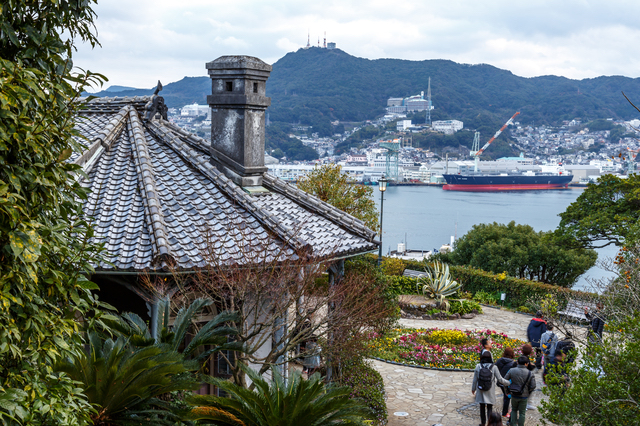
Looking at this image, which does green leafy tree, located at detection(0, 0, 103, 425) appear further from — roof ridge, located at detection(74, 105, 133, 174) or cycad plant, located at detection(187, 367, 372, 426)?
roof ridge, located at detection(74, 105, 133, 174)

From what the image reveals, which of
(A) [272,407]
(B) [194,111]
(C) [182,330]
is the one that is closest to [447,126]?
(B) [194,111]

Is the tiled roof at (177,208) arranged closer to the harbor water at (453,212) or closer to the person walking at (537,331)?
the person walking at (537,331)

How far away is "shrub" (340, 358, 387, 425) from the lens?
33.0ft

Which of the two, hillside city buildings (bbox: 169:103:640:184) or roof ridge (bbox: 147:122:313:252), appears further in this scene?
hillside city buildings (bbox: 169:103:640:184)

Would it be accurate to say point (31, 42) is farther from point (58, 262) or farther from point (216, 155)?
point (216, 155)

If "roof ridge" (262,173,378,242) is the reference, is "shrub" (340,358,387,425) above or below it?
below

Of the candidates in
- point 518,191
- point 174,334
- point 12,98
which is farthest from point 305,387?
point 518,191

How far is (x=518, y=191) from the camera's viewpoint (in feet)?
471

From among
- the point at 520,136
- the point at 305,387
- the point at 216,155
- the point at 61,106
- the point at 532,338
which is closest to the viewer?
the point at 61,106

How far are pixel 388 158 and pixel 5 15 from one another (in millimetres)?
149145

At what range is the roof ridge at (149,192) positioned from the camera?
306 inches

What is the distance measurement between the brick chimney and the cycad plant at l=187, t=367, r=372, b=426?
518cm

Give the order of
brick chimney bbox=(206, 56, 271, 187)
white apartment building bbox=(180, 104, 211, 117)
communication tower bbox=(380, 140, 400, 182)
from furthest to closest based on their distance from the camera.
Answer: communication tower bbox=(380, 140, 400, 182), white apartment building bbox=(180, 104, 211, 117), brick chimney bbox=(206, 56, 271, 187)

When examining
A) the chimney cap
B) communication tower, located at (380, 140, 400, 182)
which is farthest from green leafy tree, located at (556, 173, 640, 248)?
communication tower, located at (380, 140, 400, 182)
